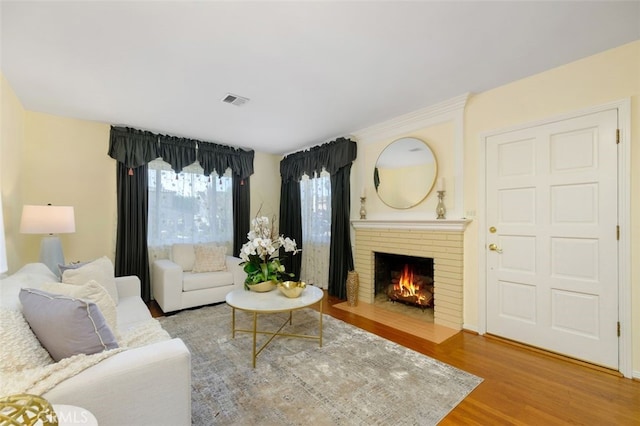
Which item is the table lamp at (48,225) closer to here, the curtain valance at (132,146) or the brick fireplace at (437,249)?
the curtain valance at (132,146)

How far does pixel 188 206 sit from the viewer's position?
422 centimetres

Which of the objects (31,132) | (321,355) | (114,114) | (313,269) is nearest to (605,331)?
(321,355)

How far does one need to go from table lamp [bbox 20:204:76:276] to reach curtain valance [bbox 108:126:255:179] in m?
1.11

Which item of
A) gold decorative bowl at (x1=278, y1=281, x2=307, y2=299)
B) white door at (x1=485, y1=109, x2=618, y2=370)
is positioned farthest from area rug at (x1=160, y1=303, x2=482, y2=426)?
white door at (x1=485, y1=109, x2=618, y2=370)

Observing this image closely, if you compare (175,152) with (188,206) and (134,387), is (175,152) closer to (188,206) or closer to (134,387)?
(188,206)

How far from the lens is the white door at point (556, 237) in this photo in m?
2.11

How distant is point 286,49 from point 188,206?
3036 millimetres

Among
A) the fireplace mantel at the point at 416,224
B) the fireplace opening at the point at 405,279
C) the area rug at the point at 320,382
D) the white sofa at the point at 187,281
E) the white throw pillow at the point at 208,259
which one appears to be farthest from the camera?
the white throw pillow at the point at 208,259

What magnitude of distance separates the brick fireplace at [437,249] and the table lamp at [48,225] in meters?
3.34

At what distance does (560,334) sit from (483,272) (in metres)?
0.72

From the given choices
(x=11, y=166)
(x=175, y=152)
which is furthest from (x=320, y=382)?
(x=175, y=152)

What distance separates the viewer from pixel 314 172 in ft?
14.8

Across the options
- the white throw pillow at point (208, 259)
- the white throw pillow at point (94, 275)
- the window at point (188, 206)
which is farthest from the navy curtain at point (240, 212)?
the white throw pillow at point (94, 275)

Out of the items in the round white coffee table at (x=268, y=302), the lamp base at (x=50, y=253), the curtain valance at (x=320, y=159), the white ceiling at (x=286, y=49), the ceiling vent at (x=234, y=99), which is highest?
the white ceiling at (x=286, y=49)
